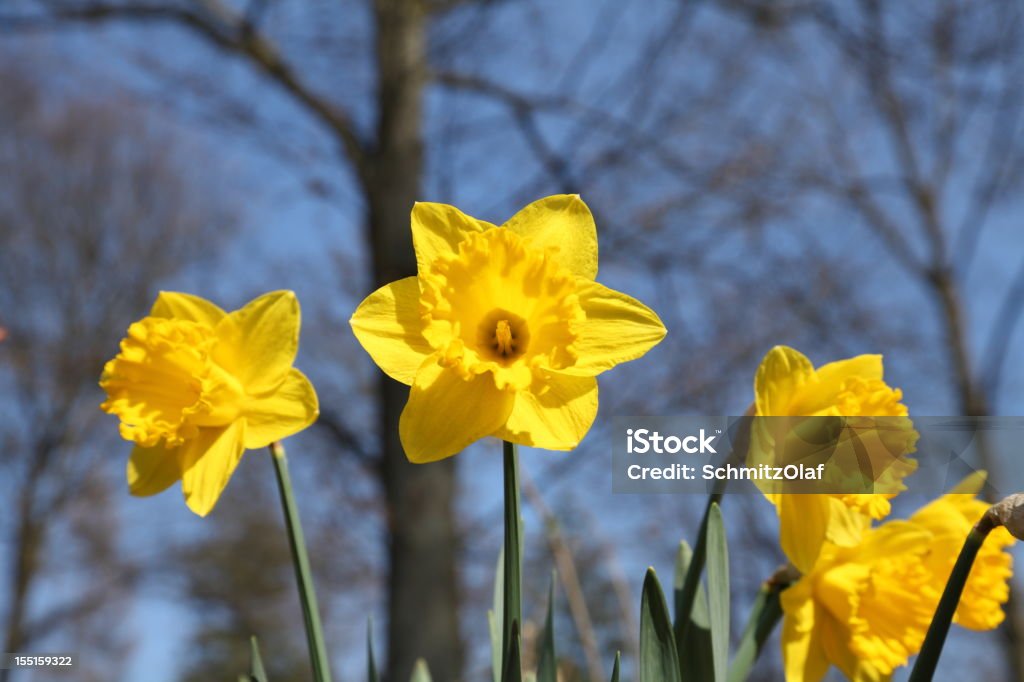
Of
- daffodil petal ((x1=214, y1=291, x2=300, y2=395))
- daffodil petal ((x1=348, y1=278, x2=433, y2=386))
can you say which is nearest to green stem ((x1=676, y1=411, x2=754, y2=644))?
daffodil petal ((x1=348, y1=278, x2=433, y2=386))

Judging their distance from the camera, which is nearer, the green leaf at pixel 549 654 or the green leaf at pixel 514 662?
the green leaf at pixel 514 662

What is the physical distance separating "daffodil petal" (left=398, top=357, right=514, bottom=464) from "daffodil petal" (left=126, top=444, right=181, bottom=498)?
9.8 inches

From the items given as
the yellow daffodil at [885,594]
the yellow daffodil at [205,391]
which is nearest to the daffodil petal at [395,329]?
the yellow daffodil at [205,391]

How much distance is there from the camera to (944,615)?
53cm

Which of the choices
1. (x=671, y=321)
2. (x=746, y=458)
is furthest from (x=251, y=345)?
(x=671, y=321)

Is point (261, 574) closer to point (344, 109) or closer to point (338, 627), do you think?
point (338, 627)

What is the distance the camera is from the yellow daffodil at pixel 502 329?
0.59m

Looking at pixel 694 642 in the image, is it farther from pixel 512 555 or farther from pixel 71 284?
pixel 71 284

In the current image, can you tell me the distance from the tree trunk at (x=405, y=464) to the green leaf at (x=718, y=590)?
2.44m

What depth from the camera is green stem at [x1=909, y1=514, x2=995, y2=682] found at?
534 millimetres

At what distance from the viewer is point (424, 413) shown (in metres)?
0.60

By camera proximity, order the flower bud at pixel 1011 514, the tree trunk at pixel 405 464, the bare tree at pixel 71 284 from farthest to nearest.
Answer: the bare tree at pixel 71 284, the tree trunk at pixel 405 464, the flower bud at pixel 1011 514

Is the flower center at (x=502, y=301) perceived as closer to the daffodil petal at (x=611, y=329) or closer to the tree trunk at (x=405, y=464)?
the daffodil petal at (x=611, y=329)

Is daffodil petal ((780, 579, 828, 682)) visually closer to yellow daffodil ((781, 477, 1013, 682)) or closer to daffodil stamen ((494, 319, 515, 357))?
yellow daffodil ((781, 477, 1013, 682))
